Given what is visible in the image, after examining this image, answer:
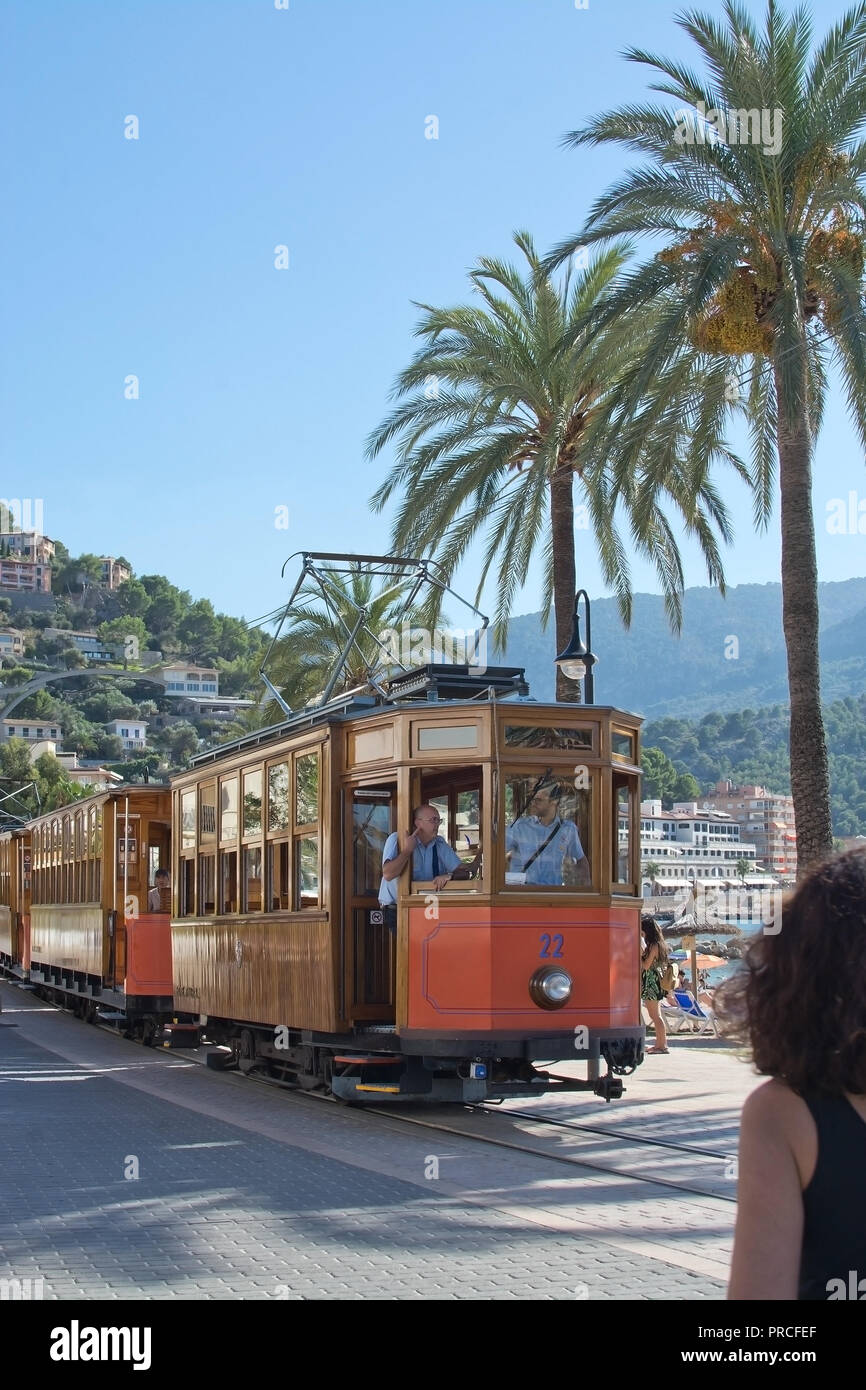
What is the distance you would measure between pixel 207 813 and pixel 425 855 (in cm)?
540

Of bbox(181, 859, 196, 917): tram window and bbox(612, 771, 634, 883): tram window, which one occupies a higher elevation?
bbox(612, 771, 634, 883): tram window

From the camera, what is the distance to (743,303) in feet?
51.2

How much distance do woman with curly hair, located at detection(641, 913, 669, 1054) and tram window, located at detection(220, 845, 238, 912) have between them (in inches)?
161

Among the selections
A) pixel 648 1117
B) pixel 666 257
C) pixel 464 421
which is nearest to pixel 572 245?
pixel 666 257

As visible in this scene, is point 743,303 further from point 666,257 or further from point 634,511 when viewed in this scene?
point 634,511

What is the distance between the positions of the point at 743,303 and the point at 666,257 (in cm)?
118

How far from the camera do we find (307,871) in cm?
1340

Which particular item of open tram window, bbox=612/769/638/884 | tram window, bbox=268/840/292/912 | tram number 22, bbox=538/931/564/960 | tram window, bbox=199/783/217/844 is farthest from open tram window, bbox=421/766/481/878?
tram window, bbox=199/783/217/844

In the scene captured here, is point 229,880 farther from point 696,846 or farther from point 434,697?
point 696,846

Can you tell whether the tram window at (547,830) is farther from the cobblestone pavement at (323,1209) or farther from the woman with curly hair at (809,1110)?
the woman with curly hair at (809,1110)

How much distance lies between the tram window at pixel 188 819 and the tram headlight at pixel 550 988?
679 cm

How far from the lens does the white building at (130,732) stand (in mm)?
178575

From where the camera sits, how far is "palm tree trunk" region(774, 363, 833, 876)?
15859mm

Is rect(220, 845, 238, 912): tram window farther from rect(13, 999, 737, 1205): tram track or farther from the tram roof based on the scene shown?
the tram roof
